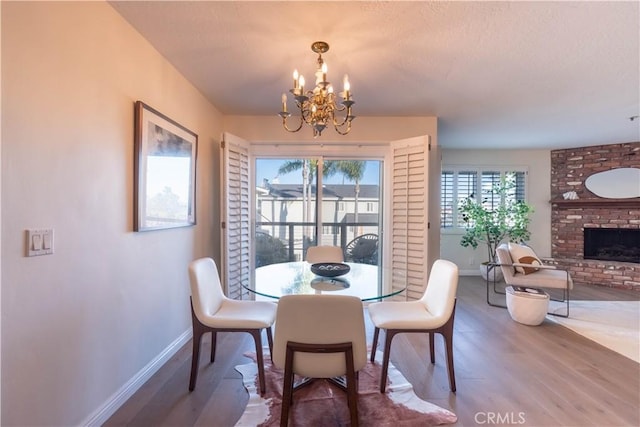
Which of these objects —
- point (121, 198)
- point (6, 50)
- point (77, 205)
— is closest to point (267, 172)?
point (121, 198)

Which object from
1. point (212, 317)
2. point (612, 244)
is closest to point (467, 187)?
point (612, 244)

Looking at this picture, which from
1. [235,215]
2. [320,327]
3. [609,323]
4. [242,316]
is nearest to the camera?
[320,327]

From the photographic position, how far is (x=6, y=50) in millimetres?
1214

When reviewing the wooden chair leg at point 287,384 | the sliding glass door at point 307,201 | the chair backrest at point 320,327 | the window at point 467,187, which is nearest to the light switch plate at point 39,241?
the chair backrest at point 320,327

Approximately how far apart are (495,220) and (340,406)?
464cm

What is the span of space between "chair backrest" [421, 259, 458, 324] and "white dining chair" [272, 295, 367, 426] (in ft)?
2.57

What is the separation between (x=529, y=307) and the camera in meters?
3.22

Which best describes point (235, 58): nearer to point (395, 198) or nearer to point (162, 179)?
point (162, 179)

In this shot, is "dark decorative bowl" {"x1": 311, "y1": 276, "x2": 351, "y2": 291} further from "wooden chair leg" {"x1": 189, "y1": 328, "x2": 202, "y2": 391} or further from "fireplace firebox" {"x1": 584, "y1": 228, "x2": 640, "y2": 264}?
"fireplace firebox" {"x1": 584, "y1": 228, "x2": 640, "y2": 264}

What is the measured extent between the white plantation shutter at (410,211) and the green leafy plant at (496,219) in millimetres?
2282

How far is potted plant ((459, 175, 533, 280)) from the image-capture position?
518cm

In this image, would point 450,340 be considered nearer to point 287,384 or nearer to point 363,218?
point 287,384

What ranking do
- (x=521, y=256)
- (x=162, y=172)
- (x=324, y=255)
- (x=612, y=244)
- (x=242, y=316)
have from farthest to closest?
(x=612, y=244), (x=521, y=256), (x=324, y=255), (x=162, y=172), (x=242, y=316)

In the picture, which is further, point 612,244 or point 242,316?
point 612,244
